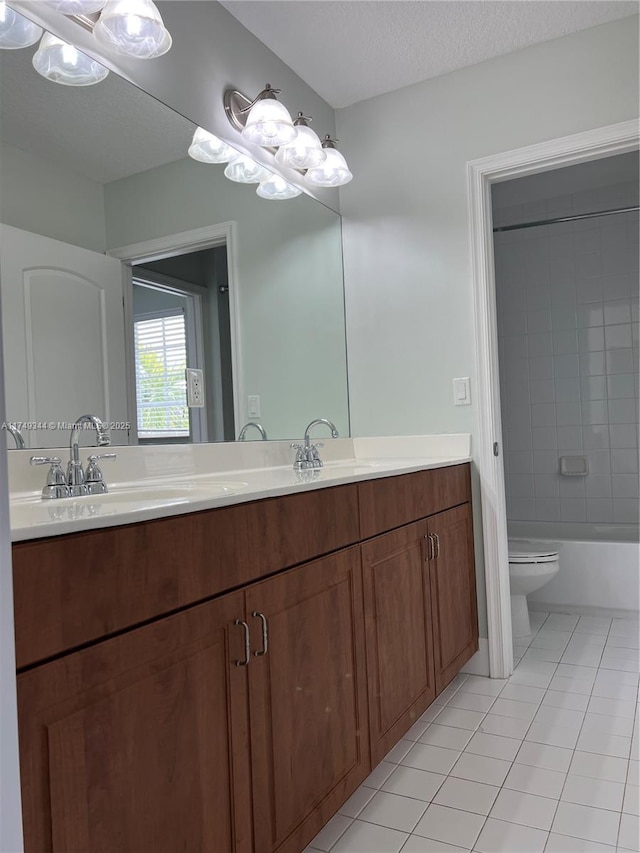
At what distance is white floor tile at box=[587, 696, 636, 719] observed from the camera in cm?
207

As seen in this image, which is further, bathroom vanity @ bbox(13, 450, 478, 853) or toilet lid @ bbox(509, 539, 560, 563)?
toilet lid @ bbox(509, 539, 560, 563)

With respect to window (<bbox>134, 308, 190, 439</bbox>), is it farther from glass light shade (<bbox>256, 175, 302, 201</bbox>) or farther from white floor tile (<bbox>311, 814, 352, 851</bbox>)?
white floor tile (<bbox>311, 814, 352, 851</bbox>)

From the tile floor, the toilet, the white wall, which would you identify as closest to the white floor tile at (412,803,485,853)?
the tile floor

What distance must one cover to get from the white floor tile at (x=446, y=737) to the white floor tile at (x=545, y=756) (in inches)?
6.7

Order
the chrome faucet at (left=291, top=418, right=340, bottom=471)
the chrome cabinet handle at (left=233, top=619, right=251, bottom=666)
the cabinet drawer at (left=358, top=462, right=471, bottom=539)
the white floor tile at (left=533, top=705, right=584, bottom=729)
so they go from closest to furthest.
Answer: the chrome cabinet handle at (left=233, top=619, right=251, bottom=666) < the cabinet drawer at (left=358, top=462, right=471, bottom=539) < the white floor tile at (left=533, top=705, right=584, bottom=729) < the chrome faucet at (left=291, top=418, right=340, bottom=471)

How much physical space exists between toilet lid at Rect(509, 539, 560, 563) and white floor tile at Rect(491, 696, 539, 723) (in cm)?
75

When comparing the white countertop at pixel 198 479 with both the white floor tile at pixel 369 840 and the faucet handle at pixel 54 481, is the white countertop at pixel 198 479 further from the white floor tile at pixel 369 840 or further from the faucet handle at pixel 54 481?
the white floor tile at pixel 369 840

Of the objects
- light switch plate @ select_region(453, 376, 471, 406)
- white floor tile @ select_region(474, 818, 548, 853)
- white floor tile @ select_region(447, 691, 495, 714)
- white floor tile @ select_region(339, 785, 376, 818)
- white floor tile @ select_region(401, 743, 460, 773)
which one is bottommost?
white floor tile @ select_region(447, 691, 495, 714)

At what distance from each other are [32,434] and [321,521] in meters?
0.68

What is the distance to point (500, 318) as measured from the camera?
404 centimetres

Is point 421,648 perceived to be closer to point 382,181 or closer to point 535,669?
point 535,669

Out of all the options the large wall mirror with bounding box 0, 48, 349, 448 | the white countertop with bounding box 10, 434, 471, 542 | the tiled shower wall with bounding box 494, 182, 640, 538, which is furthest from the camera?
the tiled shower wall with bounding box 494, 182, 640, 538

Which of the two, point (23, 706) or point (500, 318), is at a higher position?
point (500, 318)

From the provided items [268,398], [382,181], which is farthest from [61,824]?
[382,181]
